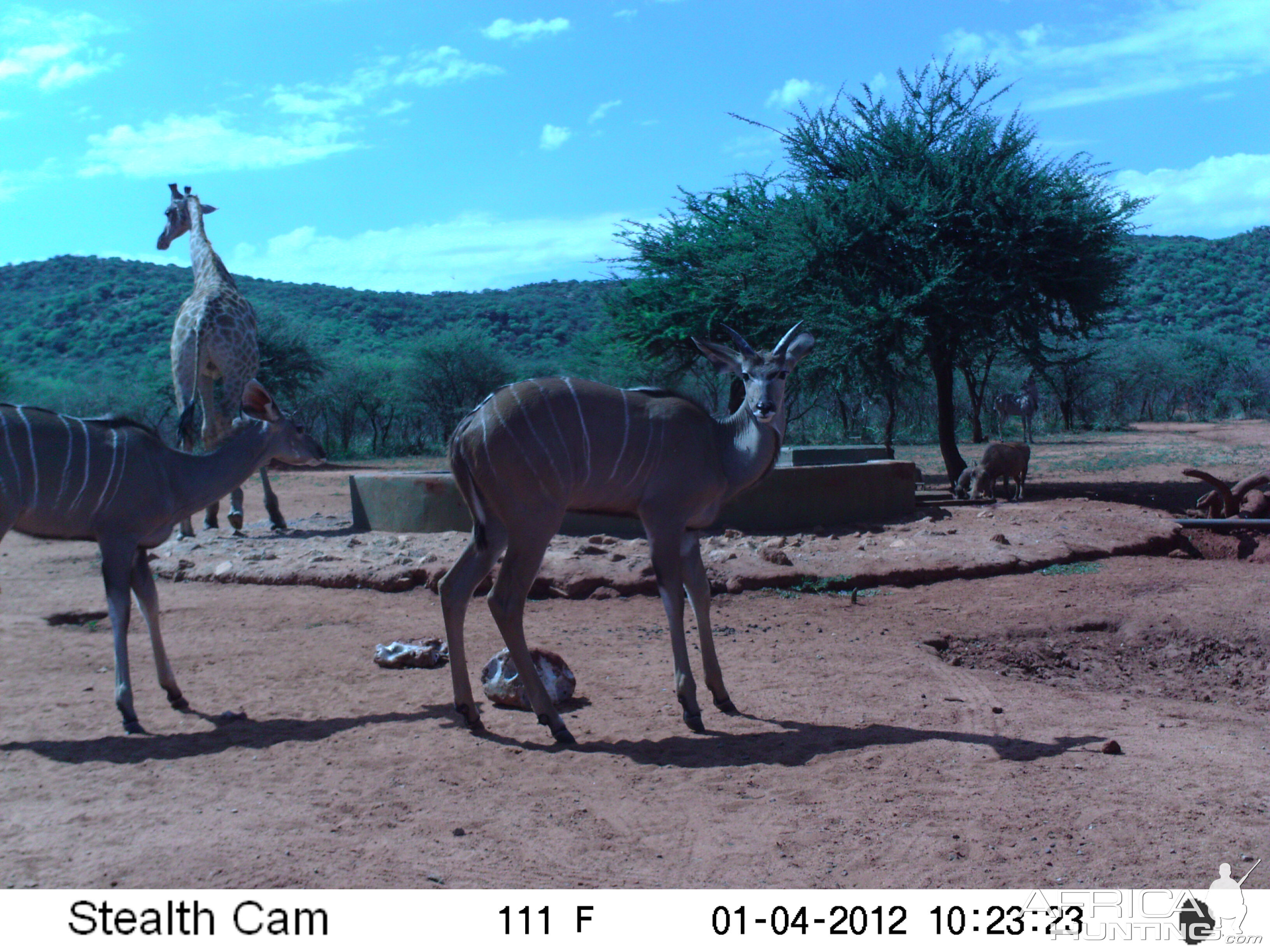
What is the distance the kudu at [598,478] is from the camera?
5.33 metres

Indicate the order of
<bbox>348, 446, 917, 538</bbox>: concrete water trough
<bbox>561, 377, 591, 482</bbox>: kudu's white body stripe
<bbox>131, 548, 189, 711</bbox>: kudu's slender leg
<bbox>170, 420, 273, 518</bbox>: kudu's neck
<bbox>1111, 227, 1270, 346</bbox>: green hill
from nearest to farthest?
1. <bbox>561, 377, 591, 482</bbox>: kudu's white body stripe
2. <bbox>131, 548, 189, 711</bbox>: kudu's slender leg
3. <bbox>170, 420, 273, 518</bbox>: kudu's neck
4. <bbox>348, 446, 917, 538</bbox>: concrete water trough
5. <bbox>1111, 227, 1270, 346</bbox>: green hill

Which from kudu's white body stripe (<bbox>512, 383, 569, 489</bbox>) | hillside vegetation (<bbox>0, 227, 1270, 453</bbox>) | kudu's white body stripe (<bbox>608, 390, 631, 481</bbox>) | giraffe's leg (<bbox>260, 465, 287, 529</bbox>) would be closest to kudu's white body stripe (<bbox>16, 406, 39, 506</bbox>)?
kudu's white body stripe (<bbox>512, 383, 569, 489</bbox>)

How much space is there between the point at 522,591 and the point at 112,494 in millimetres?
2445

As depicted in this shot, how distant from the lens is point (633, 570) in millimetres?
9414

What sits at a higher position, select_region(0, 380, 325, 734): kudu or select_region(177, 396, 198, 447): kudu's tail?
select_region(177, 396, 198, 447): kudu's tail

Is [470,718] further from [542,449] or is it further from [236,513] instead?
[236,513]

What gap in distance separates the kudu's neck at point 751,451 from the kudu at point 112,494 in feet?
10.5

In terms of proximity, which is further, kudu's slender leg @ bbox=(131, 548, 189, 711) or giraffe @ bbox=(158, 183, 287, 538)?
giraffe @ bbox=(158, 183, 287, 538)

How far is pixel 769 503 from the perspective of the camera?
11.4 metres

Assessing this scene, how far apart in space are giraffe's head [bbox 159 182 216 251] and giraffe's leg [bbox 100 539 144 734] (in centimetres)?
1039

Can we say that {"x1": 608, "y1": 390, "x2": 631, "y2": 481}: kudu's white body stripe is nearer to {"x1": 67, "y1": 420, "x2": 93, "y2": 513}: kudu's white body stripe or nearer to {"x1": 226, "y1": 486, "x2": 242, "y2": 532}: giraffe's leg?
{"x1": 67, "y1": 420, "x2": 93, "y2": 513}: kudu's white body stripe

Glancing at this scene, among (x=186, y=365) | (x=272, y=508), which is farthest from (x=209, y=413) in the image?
(x=272, y=508)

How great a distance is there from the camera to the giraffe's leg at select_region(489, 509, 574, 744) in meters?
5.32
